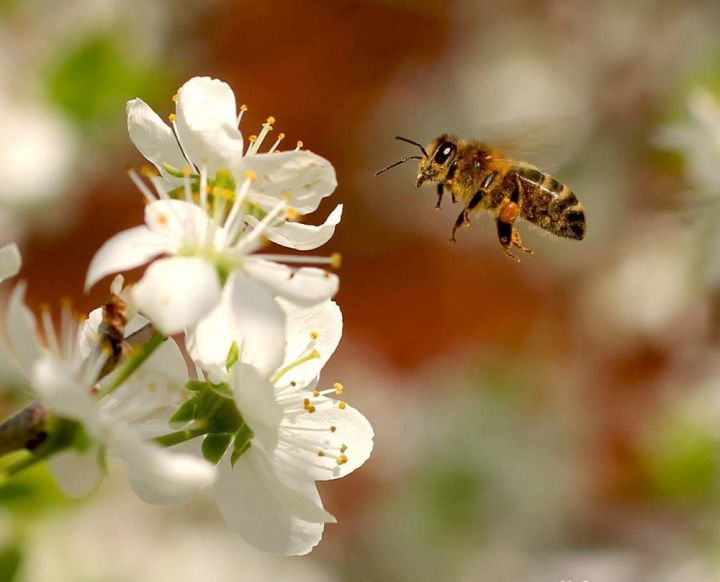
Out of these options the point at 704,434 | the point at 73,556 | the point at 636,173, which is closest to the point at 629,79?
the point at 636,173

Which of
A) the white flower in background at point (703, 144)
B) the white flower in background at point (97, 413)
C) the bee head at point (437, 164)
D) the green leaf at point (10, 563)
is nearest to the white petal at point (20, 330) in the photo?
the white flower in background at point (97, 413)

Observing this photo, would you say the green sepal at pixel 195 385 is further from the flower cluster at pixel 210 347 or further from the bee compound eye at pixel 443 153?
→ the bee compound eye at pixel 443 153

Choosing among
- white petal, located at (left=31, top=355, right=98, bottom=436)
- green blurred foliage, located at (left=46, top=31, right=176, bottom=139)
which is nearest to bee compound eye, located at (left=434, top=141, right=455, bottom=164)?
white petal, located at (left=31, top=355, right=98, bottom=436)

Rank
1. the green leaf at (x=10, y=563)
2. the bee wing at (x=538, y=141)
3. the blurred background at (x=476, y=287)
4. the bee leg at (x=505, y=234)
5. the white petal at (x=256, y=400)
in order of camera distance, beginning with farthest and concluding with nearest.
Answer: the blurred background at (x=476, y=287) → the bee wing at (x=538, y=141) → the bee leg at (x=505, y=234) → the green leaf at (x=10, y=563) → the white petal at (x=256, y=400)

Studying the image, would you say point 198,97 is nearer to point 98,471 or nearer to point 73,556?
point 98,471

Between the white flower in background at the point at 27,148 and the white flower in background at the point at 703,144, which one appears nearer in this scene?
the white flower in background at the point at 703,144

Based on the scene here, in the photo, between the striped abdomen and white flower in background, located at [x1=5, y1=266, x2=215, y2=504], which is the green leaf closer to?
white flower in background, located at [x1=5, y1=266, x2=215, y2=504]

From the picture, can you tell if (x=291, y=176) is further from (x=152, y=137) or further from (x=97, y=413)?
(x=97, y=413)
